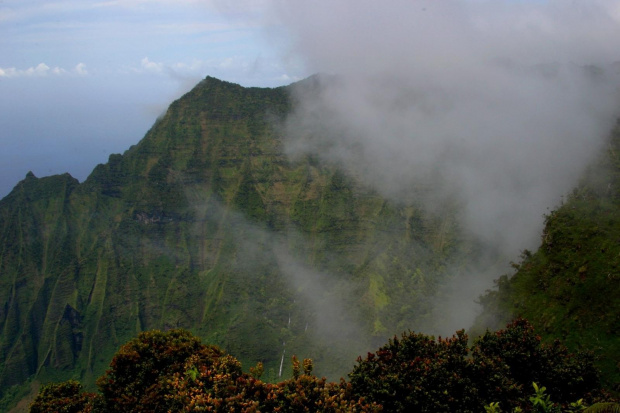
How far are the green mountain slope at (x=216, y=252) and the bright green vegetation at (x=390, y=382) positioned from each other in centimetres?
5670

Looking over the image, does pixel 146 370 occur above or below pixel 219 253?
Answer: below

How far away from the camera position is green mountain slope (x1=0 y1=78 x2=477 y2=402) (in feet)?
327

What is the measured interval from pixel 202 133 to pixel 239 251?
125 feet

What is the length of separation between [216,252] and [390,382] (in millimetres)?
107063

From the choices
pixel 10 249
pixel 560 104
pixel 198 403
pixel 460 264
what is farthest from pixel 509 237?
pixel 10 249

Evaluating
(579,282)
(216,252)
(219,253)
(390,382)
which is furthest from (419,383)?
(216,252)

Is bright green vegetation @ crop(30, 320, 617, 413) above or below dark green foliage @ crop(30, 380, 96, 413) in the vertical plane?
above

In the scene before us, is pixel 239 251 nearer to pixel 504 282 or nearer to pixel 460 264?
pixel 460 264

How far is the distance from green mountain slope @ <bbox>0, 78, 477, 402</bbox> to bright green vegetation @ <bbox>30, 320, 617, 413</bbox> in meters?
56.7

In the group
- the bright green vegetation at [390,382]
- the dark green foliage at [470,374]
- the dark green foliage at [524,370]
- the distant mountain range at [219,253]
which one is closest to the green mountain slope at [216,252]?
the distant mountain range at [219,253]

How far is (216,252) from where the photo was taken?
5002 inches

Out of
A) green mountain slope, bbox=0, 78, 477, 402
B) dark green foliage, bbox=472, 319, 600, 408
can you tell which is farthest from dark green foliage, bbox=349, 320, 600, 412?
green mountain slope, bbox=0, 78, 477, 402

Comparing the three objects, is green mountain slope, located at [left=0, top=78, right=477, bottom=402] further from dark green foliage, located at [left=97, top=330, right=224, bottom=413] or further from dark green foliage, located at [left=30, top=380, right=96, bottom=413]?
dark green foliage, located at [left=97, top=330, right=224, bottom=413]

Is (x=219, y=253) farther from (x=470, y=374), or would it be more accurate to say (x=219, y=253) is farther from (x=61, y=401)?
(x=470, y=374)
